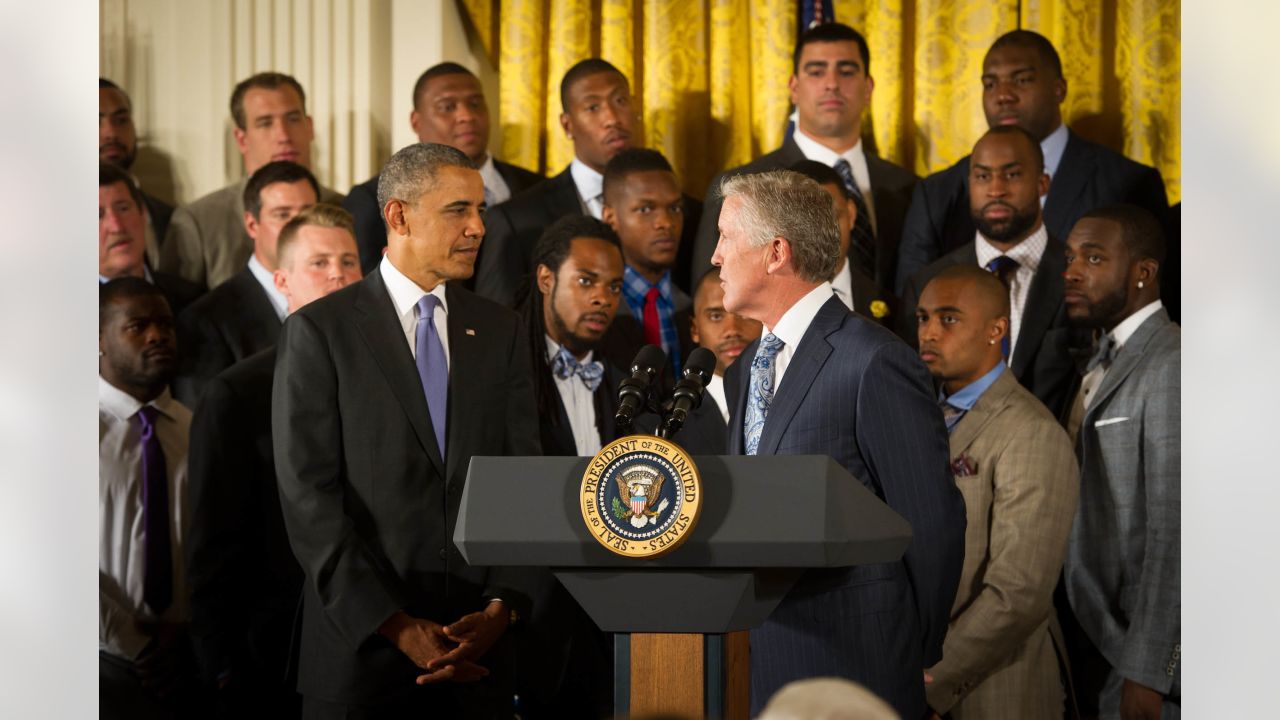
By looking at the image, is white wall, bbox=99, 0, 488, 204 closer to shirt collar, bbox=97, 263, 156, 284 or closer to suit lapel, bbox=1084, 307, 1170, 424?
shirt collar, bbox=97, 263, 156, 284

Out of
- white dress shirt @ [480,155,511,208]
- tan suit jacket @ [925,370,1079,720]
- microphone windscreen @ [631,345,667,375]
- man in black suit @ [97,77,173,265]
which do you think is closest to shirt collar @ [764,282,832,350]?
microphone windscreen @ [631,345,667,375]

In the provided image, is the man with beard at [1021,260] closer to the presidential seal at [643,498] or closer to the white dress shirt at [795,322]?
the white dress shirt at [795,322]

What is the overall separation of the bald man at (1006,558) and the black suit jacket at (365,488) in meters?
1.32

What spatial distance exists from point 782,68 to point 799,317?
2.55 meters

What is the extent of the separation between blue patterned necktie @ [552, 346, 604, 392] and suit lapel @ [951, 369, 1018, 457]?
1.12 metres

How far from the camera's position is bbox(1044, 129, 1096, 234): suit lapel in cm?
517

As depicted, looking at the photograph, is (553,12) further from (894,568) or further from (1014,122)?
(894,568)

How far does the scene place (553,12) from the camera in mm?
5797

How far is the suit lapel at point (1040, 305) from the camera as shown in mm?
5043

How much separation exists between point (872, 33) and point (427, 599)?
2.81 m

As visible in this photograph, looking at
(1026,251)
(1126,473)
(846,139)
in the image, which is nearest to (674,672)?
(1126,473)
